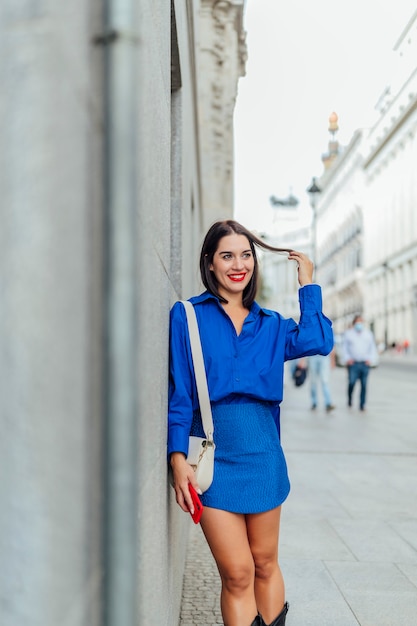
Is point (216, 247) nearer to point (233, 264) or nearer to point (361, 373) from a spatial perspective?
point (233, 264)

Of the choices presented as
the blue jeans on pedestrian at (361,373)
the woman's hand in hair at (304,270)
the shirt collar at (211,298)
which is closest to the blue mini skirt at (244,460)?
the shirt collar at (211,298)

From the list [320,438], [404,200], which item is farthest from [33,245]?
[404,200]

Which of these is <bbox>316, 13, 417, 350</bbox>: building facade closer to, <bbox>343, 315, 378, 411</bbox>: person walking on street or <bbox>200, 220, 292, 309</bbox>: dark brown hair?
<bbox>343, 315, 378, 411</bbox>: person walking on street

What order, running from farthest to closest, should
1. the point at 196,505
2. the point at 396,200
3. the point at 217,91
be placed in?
the point at 396,200, the point at 217,91, the point at 196,505

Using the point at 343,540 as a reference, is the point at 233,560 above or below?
above

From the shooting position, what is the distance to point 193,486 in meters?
3.03

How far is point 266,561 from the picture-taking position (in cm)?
327

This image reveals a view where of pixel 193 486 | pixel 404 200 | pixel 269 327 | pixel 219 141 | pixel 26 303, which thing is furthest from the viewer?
pixel 404 200

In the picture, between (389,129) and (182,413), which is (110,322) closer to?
(182,413)

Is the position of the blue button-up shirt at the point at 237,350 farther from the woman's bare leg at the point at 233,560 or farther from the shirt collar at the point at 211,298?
the woman's bare leg at the point at 233,560

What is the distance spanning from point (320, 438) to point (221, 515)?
9.03 meters

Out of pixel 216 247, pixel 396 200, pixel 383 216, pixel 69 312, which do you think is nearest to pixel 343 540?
pixel 216 247

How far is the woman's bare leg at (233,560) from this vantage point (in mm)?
3100

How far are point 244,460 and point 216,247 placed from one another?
886 mm
